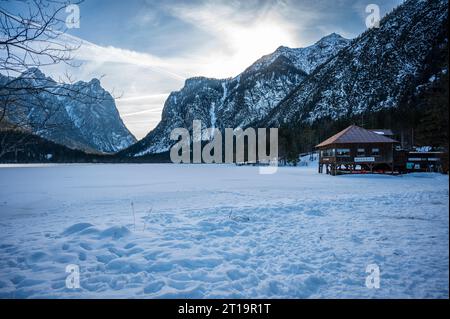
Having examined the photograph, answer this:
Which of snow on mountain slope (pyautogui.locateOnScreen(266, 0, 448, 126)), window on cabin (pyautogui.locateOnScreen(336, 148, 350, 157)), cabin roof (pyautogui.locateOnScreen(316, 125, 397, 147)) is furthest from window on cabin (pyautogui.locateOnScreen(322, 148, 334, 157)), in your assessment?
snow on mountain slope (pyautogui.locateOnScreen(266, 0, 448, 126))

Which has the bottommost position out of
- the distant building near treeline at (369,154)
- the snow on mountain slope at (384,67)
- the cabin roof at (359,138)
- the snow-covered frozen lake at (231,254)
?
the snow-covered frozen lake at (231,254)

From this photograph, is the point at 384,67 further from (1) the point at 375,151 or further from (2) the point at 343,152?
(2) the point at 343,152

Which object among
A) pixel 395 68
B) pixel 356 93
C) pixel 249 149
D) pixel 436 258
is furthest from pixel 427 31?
pixel 436 258

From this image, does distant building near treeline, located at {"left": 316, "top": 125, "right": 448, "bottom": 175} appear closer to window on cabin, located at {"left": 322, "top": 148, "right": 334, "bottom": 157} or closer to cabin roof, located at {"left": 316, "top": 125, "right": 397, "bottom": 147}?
cabin roof, located at {"left": 316, "top": 125, "right": 397, "bottom": 147}

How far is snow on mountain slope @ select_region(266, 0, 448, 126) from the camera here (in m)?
112

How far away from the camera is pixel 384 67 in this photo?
125625 millimetres

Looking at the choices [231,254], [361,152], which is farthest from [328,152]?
[231,254]

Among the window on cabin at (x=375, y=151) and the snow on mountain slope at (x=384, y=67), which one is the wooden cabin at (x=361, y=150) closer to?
the window on cabin at (x=375, y=151)

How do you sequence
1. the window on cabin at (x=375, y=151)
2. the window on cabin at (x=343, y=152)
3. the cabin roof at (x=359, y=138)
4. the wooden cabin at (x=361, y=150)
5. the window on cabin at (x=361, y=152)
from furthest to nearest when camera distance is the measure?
the window on cabin at (x=343, y=152), the window on cabin at (x=361, y=152), the window on cabin at (x=375, y=151), the cabin roof at (x=359, y=138), the wooden cabin at (x=361, y=150)

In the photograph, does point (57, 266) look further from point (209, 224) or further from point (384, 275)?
point (384, 275)

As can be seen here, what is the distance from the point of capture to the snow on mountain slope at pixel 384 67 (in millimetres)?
112188

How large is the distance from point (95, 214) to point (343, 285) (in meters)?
8.14

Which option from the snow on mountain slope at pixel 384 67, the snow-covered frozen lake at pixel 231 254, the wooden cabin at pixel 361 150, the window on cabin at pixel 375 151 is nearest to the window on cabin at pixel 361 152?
the wooden cabin at pixel 361 150

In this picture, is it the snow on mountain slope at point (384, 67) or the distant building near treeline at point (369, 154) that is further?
the snow on mountain slope at point (384, 67)
